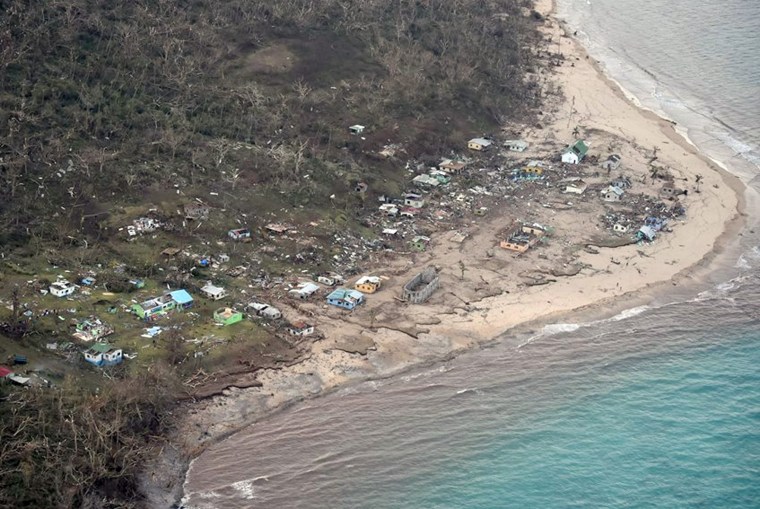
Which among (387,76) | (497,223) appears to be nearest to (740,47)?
(387,76)

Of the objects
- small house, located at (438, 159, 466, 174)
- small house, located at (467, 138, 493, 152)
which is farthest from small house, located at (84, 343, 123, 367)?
small house, located at (467, 138, 493, 152)

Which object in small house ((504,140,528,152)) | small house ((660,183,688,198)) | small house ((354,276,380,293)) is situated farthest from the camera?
small house ((504,140,528,152))

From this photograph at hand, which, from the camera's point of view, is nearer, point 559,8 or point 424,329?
point 424,329

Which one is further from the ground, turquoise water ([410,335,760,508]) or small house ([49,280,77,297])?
turquoise water ([410,335,760,508])

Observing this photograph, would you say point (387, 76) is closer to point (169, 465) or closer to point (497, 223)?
point (497, 223)

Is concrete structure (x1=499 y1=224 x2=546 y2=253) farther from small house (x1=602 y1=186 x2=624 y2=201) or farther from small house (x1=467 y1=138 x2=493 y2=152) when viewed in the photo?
small house (x1=467 y1=138 x2=493 y2=152)
